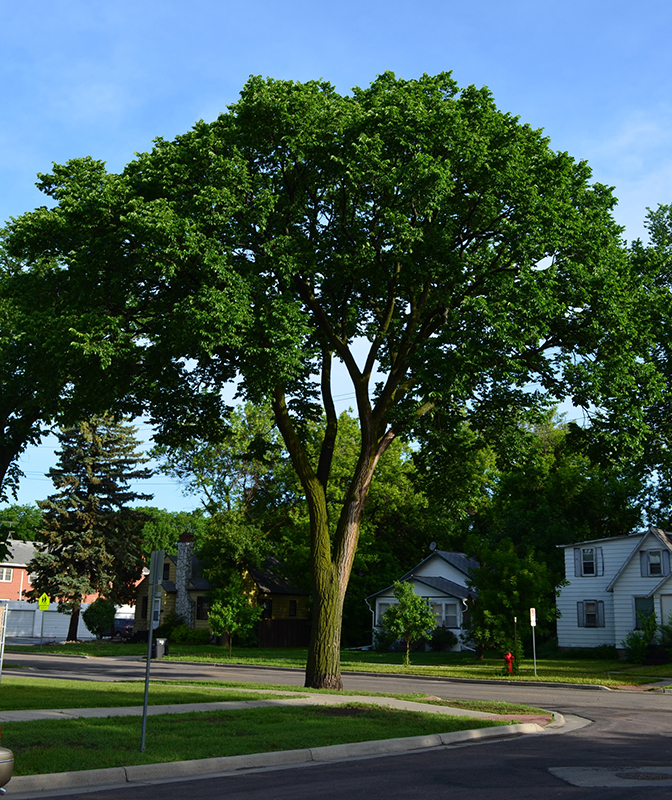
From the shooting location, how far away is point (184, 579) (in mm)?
57594

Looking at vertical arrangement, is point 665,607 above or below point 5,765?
above

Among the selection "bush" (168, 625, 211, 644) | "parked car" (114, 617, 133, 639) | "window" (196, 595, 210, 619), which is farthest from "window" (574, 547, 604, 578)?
"parked car" (114, 617, 133, 639)

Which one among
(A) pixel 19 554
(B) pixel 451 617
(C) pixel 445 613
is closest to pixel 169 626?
(C) pixel 445 613

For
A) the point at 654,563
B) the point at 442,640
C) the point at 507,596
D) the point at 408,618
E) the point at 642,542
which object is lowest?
the point at 442,640

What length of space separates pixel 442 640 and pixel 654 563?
14397 mm

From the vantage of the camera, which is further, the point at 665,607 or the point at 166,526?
the point at 166,526

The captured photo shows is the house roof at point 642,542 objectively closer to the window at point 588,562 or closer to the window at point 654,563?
the window at point 654,563

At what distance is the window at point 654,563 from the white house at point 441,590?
463 inches

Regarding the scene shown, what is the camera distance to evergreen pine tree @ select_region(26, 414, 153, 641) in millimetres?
53062

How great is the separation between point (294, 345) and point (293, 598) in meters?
44.5

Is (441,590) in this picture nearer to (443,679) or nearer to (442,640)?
(442,640)

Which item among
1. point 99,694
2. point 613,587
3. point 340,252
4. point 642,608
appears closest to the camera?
point 99,694

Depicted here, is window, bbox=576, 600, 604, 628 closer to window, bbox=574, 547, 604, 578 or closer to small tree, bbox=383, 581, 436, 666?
window, bbox=574, 547, 604, 578

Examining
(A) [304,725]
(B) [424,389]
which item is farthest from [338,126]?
(A) [304,725]
